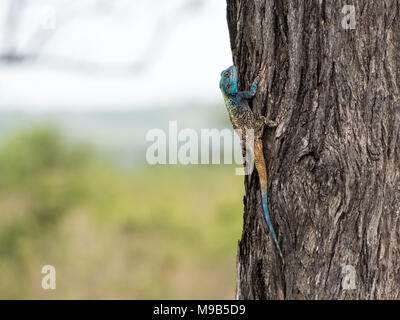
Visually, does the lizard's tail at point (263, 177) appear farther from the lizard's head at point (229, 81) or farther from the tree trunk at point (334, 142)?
the lizard's head at point (229, 81)

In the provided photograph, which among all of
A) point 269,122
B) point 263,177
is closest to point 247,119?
point 269,122

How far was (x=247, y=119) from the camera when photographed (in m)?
2.98

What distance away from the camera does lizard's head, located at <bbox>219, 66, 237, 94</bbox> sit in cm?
312

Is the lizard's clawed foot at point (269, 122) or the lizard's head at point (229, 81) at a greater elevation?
the lizard's head at point (229, 81)

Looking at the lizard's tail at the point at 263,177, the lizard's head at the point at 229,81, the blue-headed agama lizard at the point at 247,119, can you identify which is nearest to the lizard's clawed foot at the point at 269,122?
the blue-headed agama lizard at the point at 247,119

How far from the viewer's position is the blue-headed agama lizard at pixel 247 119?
282cm

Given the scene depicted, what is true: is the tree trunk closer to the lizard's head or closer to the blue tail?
the blue tail

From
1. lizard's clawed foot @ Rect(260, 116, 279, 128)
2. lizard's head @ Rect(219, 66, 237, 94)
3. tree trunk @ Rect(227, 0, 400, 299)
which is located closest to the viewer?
tree trunk @ Rect(227, 0, 400, 299)

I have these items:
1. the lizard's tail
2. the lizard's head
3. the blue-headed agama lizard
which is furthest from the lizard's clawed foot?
the lizard's head

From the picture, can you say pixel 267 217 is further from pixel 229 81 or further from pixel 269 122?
pixel 229 81

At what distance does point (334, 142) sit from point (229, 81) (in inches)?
36.2

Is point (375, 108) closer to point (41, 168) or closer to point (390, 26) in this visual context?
point (390, 26)
